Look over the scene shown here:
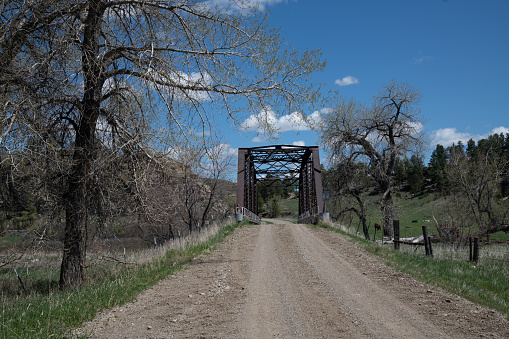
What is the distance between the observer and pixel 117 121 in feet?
28.5

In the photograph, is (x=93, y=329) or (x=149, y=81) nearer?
(x=93, y=329)

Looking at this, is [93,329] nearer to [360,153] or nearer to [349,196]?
[360,153]

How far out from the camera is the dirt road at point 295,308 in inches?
173

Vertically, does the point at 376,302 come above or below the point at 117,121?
below

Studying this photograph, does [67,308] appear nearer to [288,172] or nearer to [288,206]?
[288,172]

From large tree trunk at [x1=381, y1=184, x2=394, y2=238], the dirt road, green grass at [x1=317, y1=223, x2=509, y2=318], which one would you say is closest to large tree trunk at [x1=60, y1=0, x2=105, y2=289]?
the dirt road

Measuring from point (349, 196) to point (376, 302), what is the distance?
2018 cm

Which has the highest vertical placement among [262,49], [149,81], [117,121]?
[262,49]

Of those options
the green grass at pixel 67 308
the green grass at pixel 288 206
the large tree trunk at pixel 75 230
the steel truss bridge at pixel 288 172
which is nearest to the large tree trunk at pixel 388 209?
the steel truss bridge at pixel 288 172

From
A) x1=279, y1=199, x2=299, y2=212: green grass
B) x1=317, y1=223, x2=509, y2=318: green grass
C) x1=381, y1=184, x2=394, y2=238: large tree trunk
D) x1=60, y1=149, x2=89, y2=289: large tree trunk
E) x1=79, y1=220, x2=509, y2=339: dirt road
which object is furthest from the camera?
x1=279, y1=199, x2=299, y2=212: green grass

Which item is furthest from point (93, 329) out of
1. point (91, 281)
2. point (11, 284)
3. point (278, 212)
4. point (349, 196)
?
point (278, 212)

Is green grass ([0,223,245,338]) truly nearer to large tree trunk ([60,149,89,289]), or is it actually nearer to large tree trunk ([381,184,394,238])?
large tree trunk ([60,149,89,289])

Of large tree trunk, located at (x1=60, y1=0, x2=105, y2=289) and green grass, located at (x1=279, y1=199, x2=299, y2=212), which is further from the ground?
large tree trunk, located at (x1=60, y1=0, x2=105, y2=289)

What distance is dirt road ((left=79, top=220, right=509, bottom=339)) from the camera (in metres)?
4.40
